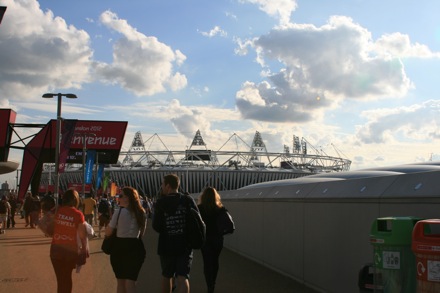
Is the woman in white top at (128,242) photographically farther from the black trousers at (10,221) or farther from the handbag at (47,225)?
the black trousers at (10,221)

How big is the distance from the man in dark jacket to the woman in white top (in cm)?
23

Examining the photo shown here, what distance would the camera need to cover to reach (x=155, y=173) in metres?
122

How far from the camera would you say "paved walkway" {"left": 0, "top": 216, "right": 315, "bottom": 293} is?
8.98 metres

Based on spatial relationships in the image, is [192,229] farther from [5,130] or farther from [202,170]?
[202,170]

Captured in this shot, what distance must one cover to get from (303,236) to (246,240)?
4805 millimetres

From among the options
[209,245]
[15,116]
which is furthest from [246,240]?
[15,116]

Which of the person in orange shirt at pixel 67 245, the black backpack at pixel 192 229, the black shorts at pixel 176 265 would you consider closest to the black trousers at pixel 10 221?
the person in orange shirt at pixel 67 245

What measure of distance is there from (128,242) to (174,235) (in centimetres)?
55

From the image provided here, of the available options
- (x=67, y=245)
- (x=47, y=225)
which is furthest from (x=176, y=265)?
(x=47, y=225)

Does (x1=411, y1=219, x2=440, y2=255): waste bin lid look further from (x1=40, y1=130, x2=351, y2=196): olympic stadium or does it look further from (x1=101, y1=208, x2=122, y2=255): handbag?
(x1=40, y1=130, x2=351, y2=196): olympic stadium

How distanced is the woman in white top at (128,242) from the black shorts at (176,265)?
1.04ft

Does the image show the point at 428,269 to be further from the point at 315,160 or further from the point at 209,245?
the point at 315,160

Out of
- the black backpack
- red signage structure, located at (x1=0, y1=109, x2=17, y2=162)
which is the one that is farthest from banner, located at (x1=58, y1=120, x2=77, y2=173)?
the black backpack

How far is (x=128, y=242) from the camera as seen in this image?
21.6ft
